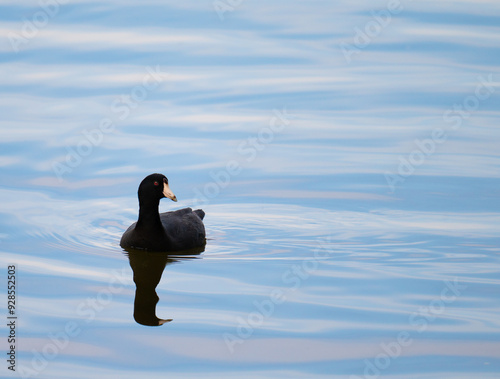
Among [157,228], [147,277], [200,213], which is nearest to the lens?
[147,277]

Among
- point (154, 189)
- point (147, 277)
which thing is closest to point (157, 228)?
point (154, 189)

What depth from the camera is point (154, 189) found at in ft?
38.7

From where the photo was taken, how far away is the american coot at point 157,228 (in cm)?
1166

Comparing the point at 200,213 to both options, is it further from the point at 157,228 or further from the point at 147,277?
the point at 147,277

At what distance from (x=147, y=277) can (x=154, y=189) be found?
135 cm

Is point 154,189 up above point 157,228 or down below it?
above

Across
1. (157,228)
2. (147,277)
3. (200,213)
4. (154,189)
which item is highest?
(200,213)

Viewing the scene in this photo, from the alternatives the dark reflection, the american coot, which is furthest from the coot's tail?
the dark reflection

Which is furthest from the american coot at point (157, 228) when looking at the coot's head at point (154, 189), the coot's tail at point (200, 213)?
the coot's tail at point (200, 213)

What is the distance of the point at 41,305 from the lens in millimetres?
9789

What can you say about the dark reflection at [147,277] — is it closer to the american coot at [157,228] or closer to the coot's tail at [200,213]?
the american coot at [157,228]

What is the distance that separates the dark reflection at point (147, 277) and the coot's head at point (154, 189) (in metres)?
0.66

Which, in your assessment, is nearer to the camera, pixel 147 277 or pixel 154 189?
pixel 147 277

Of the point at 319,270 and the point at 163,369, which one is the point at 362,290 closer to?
the point at 319,270
